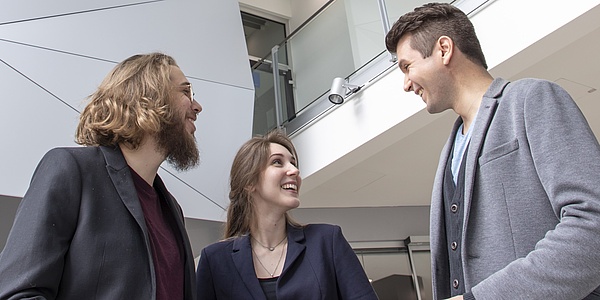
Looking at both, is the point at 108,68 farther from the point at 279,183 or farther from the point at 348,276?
the point at 348,276

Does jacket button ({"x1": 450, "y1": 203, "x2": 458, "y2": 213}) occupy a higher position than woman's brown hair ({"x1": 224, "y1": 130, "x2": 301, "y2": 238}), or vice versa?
woman's brown hair ({"x1": 224, "y1": 130, "x2": 301, "y2": 238})

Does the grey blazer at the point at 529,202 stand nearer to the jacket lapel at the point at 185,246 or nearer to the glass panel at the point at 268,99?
the jacket lapel at the point at 185,246

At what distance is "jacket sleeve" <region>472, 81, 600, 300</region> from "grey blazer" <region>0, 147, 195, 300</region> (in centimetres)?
86

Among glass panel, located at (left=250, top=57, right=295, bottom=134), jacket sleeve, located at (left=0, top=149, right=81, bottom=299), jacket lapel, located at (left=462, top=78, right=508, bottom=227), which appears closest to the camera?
jacket sleeve, located at (left=0, top=149, right=81, bottom=299)

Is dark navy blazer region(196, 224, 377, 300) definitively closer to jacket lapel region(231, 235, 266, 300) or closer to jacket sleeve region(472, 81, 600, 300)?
jacket lapel region(231, 235, 266, 300)

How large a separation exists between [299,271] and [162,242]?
57 cm

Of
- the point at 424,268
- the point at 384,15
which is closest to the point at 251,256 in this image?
the point at 384,15

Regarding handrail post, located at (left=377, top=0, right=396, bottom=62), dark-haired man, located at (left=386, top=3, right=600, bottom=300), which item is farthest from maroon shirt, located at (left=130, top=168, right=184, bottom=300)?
handrail post, located at (left=377, top=0, right=396, bottom=62)

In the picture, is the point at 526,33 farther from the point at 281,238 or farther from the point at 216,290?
the point at 216,290

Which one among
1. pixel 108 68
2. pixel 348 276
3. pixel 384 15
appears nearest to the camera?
pixel 348 276

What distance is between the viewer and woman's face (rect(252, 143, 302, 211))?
224 cm

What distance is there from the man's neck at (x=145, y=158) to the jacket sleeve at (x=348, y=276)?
750mm

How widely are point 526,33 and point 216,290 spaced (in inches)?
116

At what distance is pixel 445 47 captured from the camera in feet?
5.25
